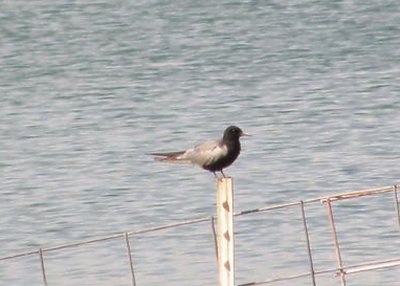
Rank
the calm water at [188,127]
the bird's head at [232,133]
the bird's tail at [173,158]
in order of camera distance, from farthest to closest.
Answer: the calm water at [188,127], the bird's tail at [173,158], the bird's head at [232,133]

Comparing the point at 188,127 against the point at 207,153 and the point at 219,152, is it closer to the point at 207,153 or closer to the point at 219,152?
the point at 207,153

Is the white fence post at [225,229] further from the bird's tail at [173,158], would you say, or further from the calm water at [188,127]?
the calm water at [188,127]

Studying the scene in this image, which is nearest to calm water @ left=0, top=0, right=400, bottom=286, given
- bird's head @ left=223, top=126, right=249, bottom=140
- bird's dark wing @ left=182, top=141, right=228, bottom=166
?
bird's dark wing @ left=182, top=141, right=228, bottom=166

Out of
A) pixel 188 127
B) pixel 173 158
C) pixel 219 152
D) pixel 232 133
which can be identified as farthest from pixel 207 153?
pixel 188 127

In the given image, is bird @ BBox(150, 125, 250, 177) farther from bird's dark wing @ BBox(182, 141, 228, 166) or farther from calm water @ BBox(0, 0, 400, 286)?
calm water @ BBox(0, 0, 400, 286)

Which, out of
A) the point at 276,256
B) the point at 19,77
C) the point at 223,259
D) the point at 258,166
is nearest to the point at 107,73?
the point at 19,77

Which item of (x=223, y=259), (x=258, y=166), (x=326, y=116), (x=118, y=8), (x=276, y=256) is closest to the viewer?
(x=223, y=259)

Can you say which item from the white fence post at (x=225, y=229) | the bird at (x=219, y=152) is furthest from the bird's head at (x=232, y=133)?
the white fence post at (x=225, y=229)

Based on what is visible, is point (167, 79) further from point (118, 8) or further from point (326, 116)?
point (118, 8)

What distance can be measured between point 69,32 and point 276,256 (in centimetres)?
4168

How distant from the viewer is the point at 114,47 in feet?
220

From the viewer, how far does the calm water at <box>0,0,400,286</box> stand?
31547 millimetres

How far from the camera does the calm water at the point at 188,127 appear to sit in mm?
31547

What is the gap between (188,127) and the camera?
46.7 m
